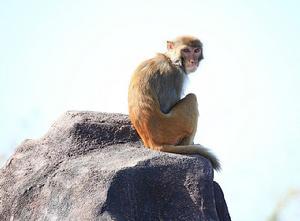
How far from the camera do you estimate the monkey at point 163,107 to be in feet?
29.1

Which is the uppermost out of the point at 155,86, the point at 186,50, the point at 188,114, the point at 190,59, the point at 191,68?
the point at 186,50

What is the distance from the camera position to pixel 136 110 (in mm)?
8930

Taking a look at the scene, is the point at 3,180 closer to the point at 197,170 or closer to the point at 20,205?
the point at 20,205

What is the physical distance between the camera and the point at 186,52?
31.7ft

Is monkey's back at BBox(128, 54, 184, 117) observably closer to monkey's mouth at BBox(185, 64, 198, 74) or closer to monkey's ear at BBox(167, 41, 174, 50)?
monkey's mouth at BBox(185, 64, 198, 74)

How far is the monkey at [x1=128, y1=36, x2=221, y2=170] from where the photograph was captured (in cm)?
888

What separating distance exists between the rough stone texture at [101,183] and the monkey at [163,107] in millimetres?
505

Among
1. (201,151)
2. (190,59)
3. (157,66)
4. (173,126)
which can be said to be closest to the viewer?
(201,151)

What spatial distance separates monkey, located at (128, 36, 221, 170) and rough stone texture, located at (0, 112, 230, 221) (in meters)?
0.51

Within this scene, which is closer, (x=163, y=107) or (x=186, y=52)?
(x=163, y=107)

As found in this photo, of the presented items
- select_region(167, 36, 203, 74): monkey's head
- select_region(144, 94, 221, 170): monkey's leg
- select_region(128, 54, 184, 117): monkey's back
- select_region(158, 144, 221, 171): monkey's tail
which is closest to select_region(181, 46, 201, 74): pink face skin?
select_region(167, 36, 203, 74): monkey's head

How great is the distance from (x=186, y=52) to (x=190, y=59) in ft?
0.35

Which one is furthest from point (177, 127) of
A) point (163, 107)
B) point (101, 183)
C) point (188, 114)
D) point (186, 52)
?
point (101, 183)

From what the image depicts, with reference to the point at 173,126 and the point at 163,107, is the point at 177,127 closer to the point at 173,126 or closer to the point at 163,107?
the point at 173,126
